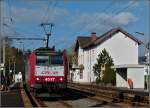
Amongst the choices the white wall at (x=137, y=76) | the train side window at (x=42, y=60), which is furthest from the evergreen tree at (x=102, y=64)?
the train side window at (x=42, y=60)

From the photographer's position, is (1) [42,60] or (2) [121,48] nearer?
(1) [42,60]

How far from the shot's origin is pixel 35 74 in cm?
2792

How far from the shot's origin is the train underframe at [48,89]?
27.6 meters

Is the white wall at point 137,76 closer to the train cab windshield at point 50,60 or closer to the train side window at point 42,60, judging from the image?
the train cab windshield at point 50,60

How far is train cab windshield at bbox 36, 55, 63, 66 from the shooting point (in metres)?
28.5

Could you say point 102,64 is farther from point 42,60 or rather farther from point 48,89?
point 48,89

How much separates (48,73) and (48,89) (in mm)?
1085

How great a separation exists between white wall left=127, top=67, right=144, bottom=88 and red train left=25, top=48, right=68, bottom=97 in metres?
31.8

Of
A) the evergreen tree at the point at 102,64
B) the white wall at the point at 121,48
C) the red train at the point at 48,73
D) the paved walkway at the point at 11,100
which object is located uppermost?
the white wall at the point at 121,48

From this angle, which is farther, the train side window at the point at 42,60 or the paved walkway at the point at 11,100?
the train side window at the point at 42,60

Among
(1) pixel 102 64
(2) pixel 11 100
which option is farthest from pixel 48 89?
(1) pixel 102 64

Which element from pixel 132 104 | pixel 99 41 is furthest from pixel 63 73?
pixel 99 41

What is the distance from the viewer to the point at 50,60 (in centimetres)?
2864

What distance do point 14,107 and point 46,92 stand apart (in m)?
6.75
